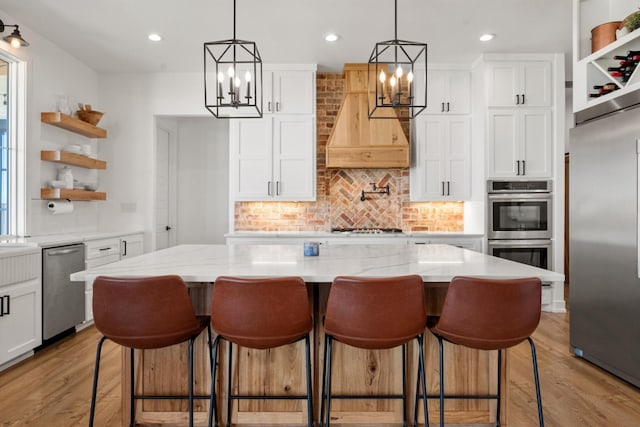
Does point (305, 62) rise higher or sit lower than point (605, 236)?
higher

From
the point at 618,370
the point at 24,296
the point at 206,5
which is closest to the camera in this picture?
the point at 618,370

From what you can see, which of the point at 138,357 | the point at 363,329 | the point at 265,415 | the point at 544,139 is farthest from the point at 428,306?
the point at 544,139

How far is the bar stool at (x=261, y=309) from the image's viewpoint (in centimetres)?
167

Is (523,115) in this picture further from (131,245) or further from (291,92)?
(131,245)

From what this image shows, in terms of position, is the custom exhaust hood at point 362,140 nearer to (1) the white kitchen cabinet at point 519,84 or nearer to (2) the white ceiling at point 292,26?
(2) the white ceiling at point 292,26

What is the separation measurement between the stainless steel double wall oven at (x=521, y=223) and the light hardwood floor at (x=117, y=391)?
1.28 m

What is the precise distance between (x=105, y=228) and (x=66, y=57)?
6.60ft

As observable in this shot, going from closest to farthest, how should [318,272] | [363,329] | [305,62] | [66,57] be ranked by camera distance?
1. [363,329]
2. [318,272]
3. [66,57]
4. [305,62]

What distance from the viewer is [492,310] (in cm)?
168

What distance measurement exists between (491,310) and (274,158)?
3.51 metres

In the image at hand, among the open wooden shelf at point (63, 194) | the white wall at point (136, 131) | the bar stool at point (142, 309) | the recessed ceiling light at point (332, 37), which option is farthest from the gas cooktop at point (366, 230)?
the bar stool at point (142, 309)

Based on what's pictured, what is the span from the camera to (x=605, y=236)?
2777 millimetres

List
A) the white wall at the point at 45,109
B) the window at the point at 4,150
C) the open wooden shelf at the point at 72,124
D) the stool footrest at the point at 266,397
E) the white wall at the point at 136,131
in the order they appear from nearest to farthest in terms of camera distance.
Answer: the stool footrest at the point at 266,397, the window at the point at 4,150, the white wall at the point at 45,109, the open wooden shelf at the point at 72,124, the white wall at the point at 136,131

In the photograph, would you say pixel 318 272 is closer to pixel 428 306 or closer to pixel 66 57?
pixel 428 306
